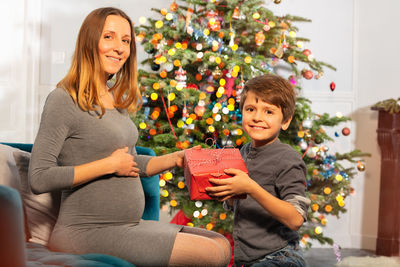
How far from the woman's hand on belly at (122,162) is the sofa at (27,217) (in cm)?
32

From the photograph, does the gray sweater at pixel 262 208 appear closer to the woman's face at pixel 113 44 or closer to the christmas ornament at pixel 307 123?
the woman's face at pixel 113 44

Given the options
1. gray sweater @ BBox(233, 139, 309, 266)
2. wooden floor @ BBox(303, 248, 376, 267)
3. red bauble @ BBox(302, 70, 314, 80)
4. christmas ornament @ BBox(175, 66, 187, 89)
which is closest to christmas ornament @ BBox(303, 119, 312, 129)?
red bauble @ BBox(302, 70, 314, 80)

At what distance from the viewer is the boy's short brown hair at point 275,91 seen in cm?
169

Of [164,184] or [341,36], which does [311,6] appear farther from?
[164,184]

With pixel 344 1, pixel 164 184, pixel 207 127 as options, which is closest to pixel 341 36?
pixel 344 1

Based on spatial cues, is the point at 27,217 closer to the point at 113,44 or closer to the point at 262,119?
the point at 113,44

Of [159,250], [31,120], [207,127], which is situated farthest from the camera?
[31,120]

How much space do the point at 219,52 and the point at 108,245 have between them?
1896 millimetres

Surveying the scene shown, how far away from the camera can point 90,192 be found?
5.29 feet

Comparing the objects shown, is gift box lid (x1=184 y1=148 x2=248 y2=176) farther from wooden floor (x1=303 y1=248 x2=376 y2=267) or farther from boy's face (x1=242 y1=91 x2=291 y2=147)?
wooden floor (x1=303 y1=248 x2=376 y2=267)

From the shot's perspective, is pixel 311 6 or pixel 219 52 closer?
pixel 219 52

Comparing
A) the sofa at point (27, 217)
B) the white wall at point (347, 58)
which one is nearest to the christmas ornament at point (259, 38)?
the white wall at point (347, 58)

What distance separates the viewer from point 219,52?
10.2 feet

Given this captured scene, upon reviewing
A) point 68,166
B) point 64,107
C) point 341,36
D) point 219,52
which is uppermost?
point 341,36
